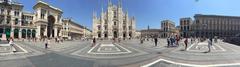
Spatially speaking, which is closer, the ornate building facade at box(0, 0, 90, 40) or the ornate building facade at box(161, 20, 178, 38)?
the ornate building facade at box(161, 20, 178, 38)

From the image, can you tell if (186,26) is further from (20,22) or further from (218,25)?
(20,22)

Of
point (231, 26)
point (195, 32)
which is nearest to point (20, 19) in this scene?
point (195, 32)

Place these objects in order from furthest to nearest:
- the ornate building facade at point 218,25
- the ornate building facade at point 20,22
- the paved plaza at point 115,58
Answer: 1. the ornate building facade at point 218,25
2. the ornate building facade at point 20,22
3. the paved plaza at point 115,58

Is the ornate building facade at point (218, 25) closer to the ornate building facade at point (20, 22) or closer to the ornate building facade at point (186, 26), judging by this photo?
the ornate building facade at point (186, 26)

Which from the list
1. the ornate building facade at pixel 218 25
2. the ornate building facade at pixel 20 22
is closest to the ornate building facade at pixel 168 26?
the ornate building facade at pixel 20 22

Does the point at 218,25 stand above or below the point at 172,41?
above

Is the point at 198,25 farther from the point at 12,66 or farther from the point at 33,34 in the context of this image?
the point at 12,66

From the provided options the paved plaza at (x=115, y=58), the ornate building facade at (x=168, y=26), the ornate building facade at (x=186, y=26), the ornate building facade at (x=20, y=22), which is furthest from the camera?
the ornate building facade at (x=186, y=26)

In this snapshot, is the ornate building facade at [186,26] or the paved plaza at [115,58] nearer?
the paved plaza at [115,58]

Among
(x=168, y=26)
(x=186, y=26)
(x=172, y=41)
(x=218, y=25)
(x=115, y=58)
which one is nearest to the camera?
(x=115, y=58)

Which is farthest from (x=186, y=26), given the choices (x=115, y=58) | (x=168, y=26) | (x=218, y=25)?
(x=115, y=58)

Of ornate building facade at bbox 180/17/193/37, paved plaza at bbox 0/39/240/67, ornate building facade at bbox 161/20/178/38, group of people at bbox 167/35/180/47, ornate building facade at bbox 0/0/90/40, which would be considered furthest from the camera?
ornate building facade at bbox 180/17/193/37

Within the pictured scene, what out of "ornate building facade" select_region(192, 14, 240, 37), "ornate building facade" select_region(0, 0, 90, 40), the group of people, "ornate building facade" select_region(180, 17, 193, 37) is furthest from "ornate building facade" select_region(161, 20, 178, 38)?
"ornate building facade" select_region(192, 14, 240, 37)

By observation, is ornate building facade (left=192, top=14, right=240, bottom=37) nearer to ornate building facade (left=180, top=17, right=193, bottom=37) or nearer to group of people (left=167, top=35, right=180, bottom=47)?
ornate building facade (left=180, top=17, right=193, bottom=37)
